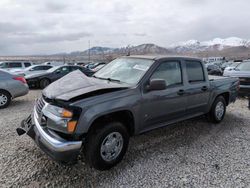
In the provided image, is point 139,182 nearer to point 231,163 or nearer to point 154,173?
point 154,173

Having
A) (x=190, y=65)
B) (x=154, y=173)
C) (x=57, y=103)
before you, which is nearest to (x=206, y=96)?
(x=190, y=65)

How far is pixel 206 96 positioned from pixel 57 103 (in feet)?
11.4

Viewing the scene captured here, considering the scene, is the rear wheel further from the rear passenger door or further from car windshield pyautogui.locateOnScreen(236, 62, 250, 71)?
car windshield pyautogui.locateOnScreen(236, 62, 250, 71)

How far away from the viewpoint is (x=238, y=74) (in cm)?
881

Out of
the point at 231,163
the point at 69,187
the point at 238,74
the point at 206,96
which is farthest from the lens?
the point at 238,74

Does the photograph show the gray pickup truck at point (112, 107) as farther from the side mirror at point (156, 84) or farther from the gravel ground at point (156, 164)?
the gravel ground at point (156, 164)

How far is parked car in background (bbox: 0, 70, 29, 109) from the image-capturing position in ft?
24.4

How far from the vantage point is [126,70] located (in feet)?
14.0

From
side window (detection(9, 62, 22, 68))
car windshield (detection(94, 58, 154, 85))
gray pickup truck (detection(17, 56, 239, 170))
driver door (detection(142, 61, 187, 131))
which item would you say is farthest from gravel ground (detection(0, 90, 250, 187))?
side window (detection(9, 62, 22, 68))

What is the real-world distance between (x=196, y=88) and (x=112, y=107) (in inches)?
90.9

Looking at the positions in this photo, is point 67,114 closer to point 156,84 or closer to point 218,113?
point 156,84

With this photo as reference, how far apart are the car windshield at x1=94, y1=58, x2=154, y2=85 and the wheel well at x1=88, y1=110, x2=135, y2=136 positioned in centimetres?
57

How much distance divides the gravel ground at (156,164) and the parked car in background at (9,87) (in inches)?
101

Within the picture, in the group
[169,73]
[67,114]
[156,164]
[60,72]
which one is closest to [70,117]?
[67,114]
